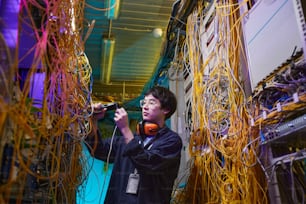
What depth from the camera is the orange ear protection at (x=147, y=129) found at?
1.68 meters

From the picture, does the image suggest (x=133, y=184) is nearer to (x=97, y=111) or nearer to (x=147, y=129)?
(x=147, y=129)

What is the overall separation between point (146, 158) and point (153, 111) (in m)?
0.37

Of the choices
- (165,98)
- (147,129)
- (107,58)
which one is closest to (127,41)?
(107,58)

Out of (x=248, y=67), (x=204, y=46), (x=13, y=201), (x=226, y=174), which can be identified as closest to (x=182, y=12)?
(x=204, y=46)

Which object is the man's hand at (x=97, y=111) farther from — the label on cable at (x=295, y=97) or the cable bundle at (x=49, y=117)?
the label on cable at (x=295, y=97)

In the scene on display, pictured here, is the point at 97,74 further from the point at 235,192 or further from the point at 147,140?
the point at 235,192

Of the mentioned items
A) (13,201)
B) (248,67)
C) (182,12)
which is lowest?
(13,201)

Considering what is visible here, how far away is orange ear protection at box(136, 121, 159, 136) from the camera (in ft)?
5.52

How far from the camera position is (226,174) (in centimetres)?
151

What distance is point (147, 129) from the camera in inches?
66.6

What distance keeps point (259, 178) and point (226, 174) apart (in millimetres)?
167

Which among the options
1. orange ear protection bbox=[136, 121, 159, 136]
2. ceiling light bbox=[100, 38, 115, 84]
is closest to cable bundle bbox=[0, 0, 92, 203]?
orange ear protection bbox=[136, 121, 159, 136]

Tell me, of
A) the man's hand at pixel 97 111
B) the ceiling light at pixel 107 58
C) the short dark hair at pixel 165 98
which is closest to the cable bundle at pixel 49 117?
the man's hand at pixel 97 111

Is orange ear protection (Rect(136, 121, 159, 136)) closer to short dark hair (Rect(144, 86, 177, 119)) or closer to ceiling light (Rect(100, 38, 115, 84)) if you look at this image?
short dark hair (Rect(144, 86, 177, 119))
